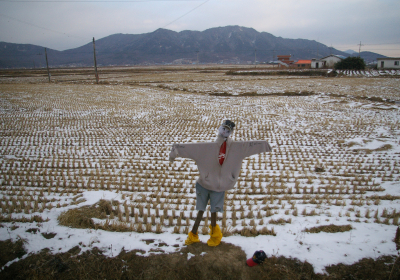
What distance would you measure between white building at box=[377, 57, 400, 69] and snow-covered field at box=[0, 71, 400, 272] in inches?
1752

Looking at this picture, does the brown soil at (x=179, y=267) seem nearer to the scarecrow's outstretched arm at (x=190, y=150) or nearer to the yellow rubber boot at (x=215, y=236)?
the yellow rubber boot at (x=215, y=236)

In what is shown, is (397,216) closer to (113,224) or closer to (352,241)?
(352,241)

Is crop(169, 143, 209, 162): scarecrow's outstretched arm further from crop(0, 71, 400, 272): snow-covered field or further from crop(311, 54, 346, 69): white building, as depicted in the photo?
crop(311, 54, 346, 69): white building

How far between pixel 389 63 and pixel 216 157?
62.3 metres

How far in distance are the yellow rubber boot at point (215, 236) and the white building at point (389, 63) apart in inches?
2410

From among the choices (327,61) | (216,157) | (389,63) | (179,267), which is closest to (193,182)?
(179,267)

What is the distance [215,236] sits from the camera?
338cm

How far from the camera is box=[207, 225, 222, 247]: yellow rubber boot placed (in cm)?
337

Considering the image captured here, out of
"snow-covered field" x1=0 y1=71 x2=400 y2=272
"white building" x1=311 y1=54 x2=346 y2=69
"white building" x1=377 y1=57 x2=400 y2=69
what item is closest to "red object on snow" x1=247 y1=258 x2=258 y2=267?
"snow-covered field" x1=0 y1=71 x2=400 y2=272

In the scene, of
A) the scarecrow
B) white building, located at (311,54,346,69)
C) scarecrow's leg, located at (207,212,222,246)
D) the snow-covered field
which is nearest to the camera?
the scarecrow

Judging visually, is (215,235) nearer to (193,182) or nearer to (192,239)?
(192,239)

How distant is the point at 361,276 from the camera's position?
114 inches

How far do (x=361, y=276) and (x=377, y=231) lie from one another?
4.01 ft

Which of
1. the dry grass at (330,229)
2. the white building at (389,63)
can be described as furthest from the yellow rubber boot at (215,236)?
the white building at (389,63)
